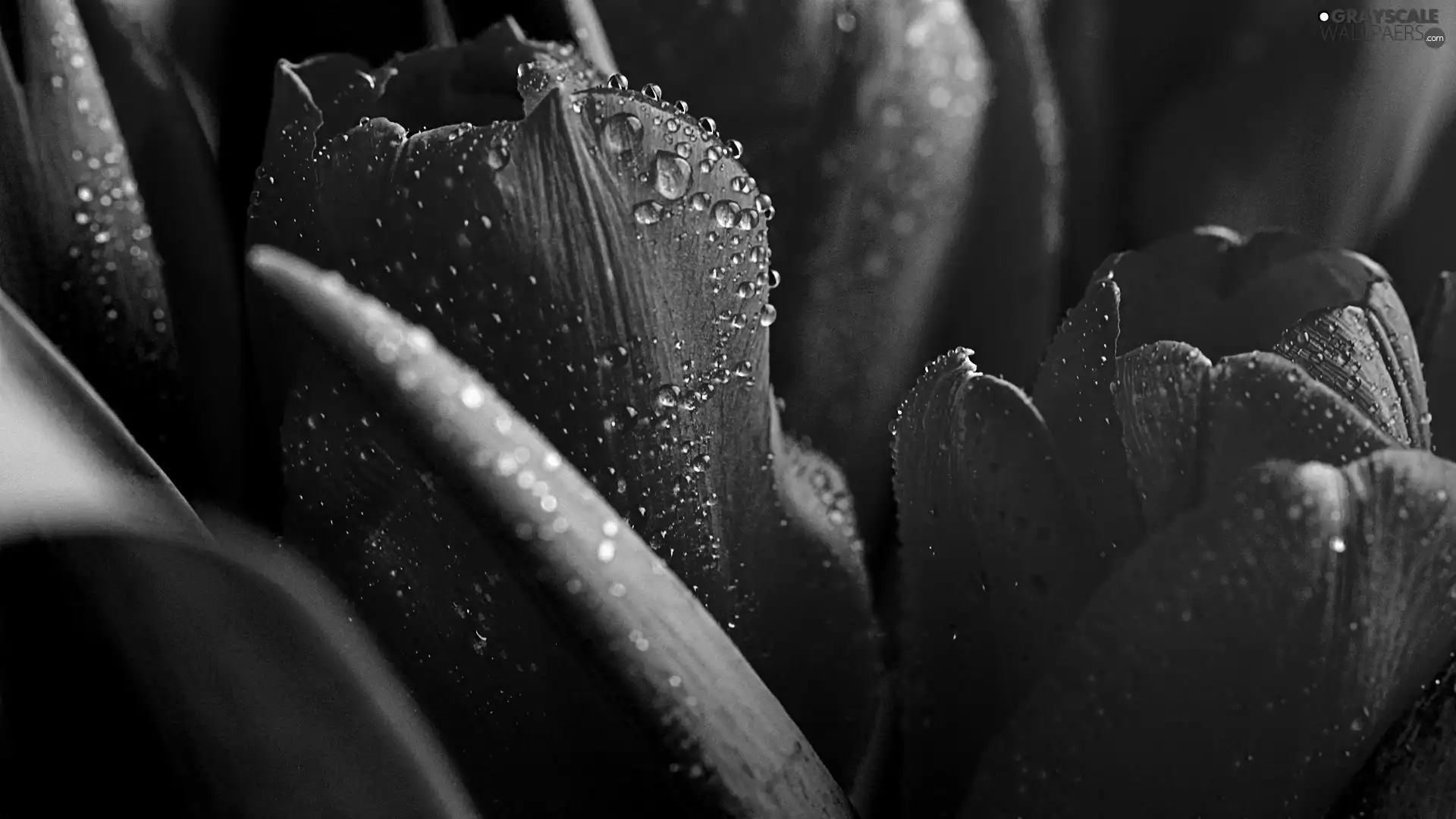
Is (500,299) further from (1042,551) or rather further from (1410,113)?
(1410,113)

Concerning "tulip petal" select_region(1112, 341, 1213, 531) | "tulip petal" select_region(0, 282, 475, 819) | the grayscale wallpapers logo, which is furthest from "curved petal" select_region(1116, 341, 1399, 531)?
the grayscale wallpapers logo

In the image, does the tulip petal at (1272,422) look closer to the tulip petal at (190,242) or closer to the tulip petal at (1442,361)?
the tulip petal at (1442,361)

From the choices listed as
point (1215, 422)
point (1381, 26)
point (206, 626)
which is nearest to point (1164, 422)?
point (1215, 422)

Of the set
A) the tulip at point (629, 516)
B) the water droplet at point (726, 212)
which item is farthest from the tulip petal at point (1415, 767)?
the water droplet at point (726, 212)

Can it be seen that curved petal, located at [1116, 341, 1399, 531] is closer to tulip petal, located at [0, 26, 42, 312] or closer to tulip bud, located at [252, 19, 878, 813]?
tulip bud, located at [252, 19, 878, 813]

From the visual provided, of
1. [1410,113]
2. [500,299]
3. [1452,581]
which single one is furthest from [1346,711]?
[1410,113]

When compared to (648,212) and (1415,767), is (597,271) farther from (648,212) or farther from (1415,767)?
(1415,767)
